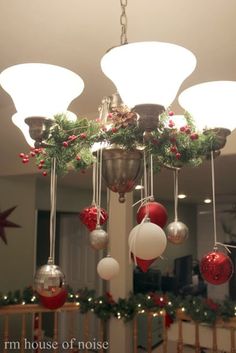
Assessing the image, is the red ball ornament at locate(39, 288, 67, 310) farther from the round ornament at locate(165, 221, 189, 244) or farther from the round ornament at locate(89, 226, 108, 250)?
the round ornament at locate(165, 221, 189, 244)

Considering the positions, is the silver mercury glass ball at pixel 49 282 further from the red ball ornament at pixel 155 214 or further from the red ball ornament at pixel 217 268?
the red ball ornament at pixel 217 268

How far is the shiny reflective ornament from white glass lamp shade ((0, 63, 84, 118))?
0.81 ft

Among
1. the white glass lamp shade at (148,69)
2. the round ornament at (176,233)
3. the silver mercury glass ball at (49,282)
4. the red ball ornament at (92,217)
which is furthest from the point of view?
the red ball ornament at (92,217)

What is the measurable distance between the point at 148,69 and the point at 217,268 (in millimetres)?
698

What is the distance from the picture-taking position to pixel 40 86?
4.26ft

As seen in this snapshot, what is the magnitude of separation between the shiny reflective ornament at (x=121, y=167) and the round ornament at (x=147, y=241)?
224 millimetres

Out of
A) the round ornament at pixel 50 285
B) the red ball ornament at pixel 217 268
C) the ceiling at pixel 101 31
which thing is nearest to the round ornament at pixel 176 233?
the red ball ornament at pixel 217 268

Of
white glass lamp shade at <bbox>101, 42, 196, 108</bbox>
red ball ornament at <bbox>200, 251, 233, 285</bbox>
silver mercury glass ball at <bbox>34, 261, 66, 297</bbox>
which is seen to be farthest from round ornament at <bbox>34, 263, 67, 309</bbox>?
white glass lamp shade at <bbox>101, 42, 196, 108</bbox>

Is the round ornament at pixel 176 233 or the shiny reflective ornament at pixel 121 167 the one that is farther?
the round ornament at pixel 176 233

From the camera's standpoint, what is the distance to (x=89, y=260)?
18.3 feet

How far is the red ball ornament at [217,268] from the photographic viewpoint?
1.33m

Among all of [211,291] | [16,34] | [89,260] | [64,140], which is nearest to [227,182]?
[89,260]

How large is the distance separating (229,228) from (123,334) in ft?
14.6

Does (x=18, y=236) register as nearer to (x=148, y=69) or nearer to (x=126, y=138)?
(x=126, y=138)
